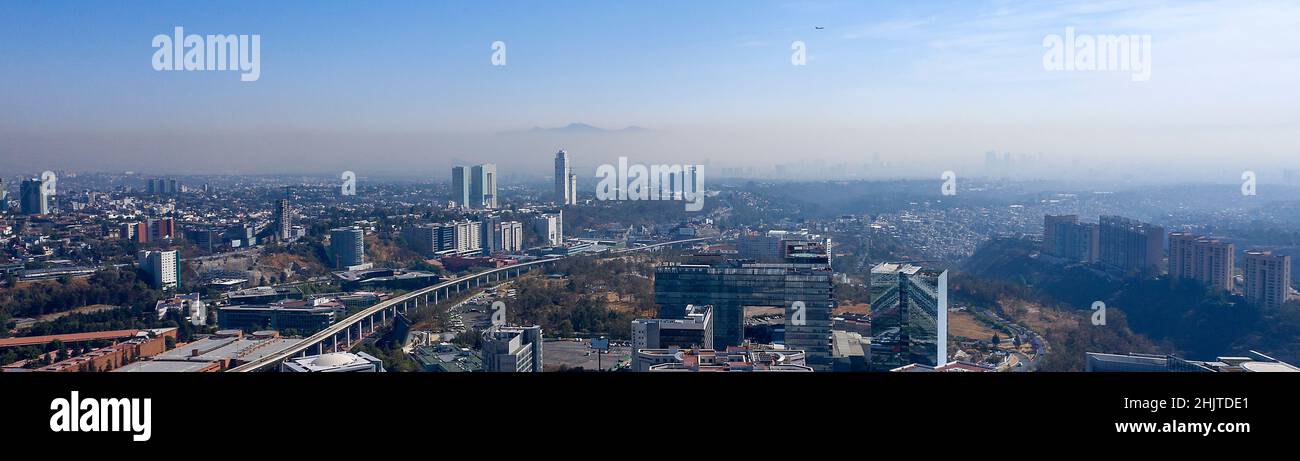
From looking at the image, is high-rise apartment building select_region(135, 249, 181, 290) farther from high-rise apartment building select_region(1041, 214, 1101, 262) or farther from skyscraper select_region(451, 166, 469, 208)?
high-rise apartment building select_region(1041, 214, 1101, 262)

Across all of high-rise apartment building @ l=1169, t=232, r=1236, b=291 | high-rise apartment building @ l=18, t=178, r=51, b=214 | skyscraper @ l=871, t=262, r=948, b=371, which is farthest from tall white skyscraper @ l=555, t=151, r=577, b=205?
high-rise apartment building @ l=1169, t=232, r=1236, b=291

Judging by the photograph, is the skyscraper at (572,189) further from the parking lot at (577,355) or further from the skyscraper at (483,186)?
the parking lot at (577,355)

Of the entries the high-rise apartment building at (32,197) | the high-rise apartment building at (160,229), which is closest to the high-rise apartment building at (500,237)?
the high-rise apartment building at (160,229)

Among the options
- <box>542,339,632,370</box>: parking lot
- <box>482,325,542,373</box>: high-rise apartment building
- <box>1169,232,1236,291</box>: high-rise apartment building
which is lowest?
<box>542,339,632,370</box>: parking lot

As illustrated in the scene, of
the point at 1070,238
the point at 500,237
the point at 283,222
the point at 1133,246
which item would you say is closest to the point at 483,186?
the point at 500,237

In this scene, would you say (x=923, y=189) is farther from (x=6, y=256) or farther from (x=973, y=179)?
(x=6, y=256)

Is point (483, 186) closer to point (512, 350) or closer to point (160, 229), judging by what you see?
point (160, 229)
